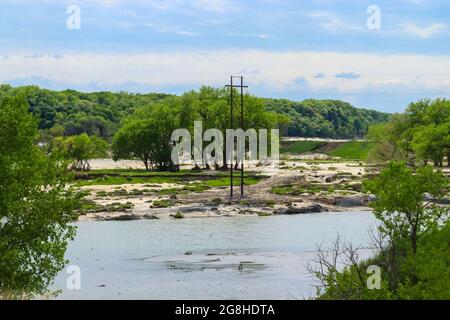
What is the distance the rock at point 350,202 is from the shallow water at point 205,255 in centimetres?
480

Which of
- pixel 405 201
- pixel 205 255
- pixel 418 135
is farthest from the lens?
pixel 418 135

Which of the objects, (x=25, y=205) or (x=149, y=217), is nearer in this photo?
(x=25, y=205)

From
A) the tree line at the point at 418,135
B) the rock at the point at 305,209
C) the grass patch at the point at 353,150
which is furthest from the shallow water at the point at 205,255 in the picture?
the grass patch at the point at 353,150

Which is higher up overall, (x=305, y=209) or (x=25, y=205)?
(x=25, y=205)

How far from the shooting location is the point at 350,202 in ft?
253

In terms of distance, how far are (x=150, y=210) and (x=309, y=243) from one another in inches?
878

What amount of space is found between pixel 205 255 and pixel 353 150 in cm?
13910

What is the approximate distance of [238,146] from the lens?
113 meters

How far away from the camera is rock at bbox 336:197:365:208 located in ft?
252

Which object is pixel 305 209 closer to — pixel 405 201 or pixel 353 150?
pixel 405 201

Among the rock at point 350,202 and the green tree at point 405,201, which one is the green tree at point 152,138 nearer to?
the rock at point 350,202

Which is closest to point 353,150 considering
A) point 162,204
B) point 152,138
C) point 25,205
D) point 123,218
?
point 152,138

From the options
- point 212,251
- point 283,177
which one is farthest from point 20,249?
point 283,177

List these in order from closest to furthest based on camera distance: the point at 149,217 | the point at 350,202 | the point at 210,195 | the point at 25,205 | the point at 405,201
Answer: the point at 25,205 → the point at 405,201 → the point at 149,217 → the point at 350,202 → the point at 210,195
